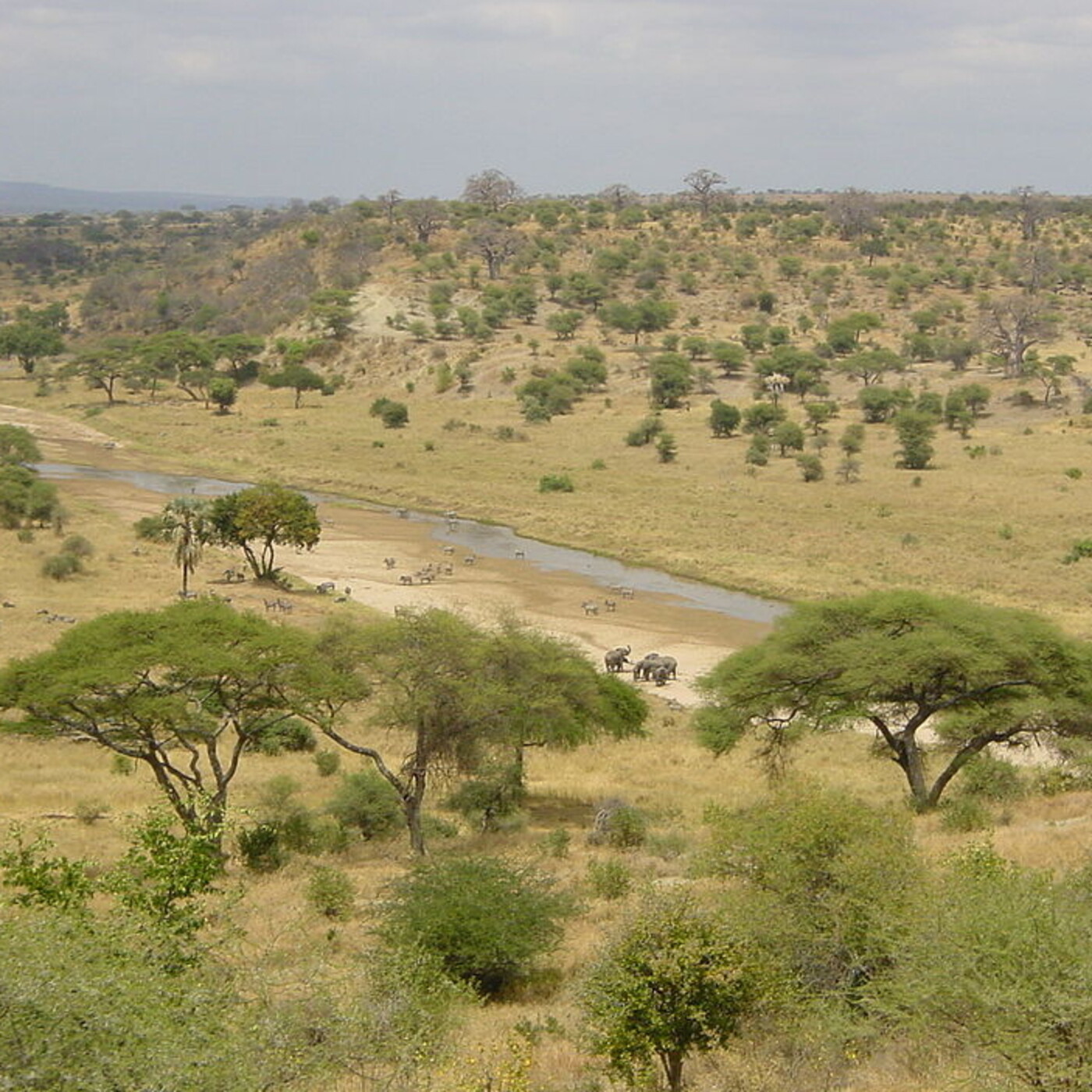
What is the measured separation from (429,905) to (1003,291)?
10881cm

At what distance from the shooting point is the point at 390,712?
23750 millimetres

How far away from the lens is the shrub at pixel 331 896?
1966cm

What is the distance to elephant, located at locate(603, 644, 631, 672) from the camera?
132 ft

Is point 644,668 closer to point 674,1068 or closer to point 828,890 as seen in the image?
point 828,890

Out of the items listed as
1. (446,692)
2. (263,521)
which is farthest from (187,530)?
(446,692)

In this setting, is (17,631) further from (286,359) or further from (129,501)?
(286,359)

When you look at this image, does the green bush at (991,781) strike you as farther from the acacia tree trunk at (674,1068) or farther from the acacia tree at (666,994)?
the acacia tree trunk at (674,1068)

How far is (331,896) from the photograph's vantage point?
64.6ft

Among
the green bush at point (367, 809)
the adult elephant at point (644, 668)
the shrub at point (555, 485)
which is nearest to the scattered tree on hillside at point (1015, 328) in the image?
the shrub at point (555, 485)

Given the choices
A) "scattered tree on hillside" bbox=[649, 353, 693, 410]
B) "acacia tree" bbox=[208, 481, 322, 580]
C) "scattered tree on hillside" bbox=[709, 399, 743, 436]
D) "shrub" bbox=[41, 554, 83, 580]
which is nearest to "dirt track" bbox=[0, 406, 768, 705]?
"acacia tree" bbox=[208, 481, 322, 580]

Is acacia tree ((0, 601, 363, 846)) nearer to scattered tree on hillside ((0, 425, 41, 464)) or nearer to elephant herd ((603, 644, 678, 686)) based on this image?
elephant herd ((603, 644, 678, 686))

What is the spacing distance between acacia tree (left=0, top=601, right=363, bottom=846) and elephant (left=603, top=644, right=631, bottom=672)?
55.1 ft

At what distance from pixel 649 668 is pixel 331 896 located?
2207 cm

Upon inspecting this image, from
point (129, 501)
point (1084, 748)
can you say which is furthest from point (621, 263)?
point (1084, 748)
